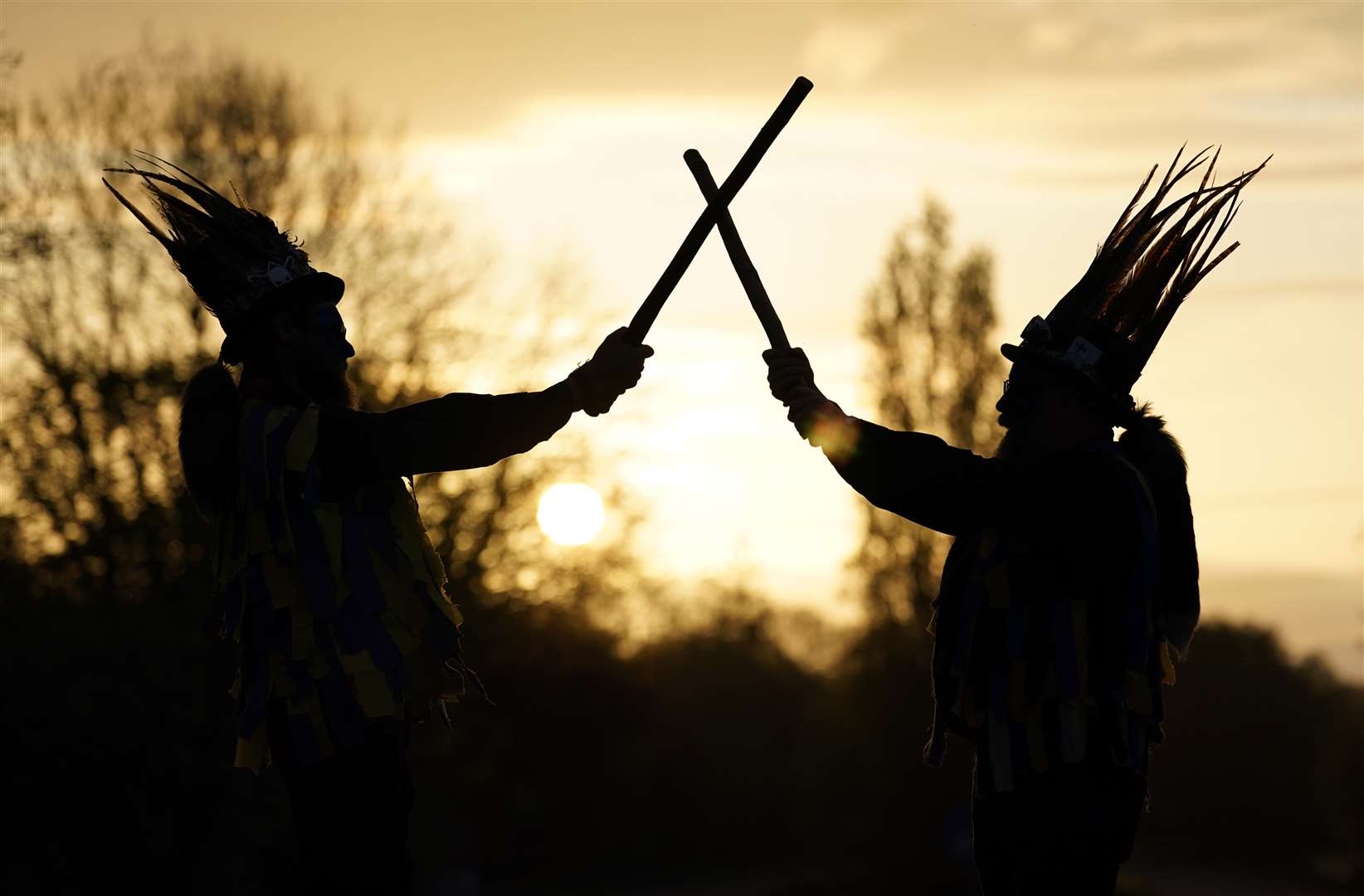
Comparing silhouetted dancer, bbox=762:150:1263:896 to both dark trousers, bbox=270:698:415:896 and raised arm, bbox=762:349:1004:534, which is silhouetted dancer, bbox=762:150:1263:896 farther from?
dark trousers, bbox=270:698:415:896

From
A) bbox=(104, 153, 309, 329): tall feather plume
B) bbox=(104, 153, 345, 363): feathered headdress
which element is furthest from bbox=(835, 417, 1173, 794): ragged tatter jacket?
bbox=(104, 153, 309, 329): tall feather plume

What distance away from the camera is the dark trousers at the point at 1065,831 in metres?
4.38

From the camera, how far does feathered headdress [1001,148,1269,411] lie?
15.6 ft

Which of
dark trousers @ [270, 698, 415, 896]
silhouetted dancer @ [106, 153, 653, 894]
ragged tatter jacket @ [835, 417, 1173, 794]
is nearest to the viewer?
dark trousers @ [270, 698, 415, 896]

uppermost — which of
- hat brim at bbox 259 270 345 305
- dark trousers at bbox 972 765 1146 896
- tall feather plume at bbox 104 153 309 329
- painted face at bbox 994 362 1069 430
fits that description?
tall feather plume at bbox 104 153 309 329

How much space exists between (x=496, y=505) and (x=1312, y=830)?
85.6 ft

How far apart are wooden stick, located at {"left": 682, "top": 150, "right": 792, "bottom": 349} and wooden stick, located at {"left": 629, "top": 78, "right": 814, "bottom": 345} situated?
40mm

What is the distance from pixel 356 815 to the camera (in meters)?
4.21

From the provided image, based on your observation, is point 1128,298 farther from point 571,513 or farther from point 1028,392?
point 571,513

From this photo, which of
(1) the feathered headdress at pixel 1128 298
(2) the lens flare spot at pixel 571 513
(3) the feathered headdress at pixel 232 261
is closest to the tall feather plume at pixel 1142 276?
(1) the feathered headdress at pixel 1128 298

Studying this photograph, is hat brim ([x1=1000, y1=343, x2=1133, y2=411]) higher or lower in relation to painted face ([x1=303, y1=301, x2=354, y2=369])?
lower

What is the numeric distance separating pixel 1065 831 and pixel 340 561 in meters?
2.03

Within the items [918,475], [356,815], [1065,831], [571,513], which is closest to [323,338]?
[356,815]

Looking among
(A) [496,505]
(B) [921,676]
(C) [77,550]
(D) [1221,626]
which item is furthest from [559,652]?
(D) [1221,626]
